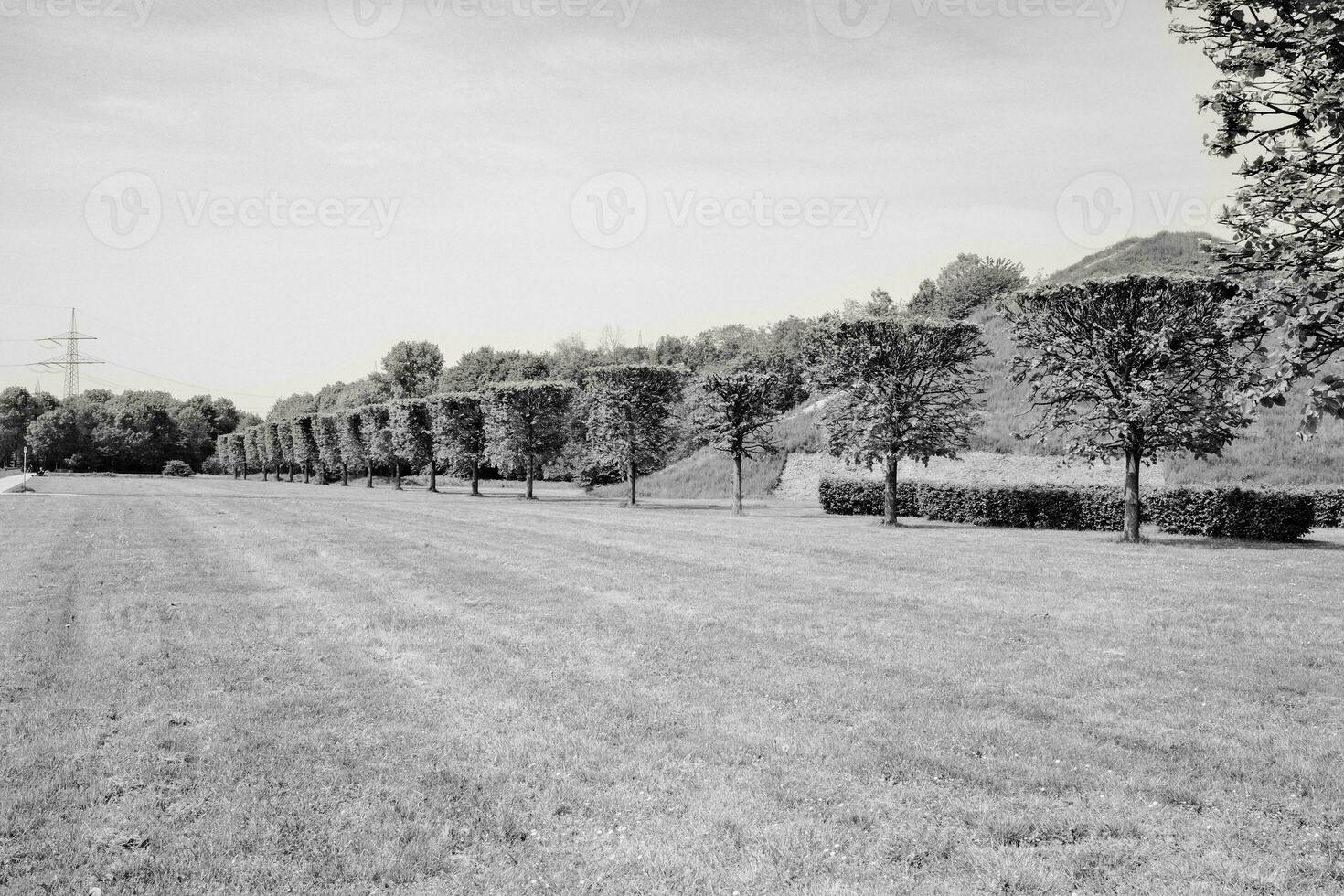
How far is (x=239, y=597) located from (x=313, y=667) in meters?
4.52

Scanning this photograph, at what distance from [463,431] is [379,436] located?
13.0 m

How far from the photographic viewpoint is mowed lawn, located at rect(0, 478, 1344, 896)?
4.50m

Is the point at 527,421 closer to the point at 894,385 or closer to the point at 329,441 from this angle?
the point at 894,385

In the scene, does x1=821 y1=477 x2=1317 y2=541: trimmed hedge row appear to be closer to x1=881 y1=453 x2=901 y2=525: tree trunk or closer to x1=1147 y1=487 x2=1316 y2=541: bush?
x1=1147 y1=487 x2=1316 y2=541: bush

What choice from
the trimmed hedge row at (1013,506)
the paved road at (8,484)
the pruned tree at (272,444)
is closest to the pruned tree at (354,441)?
the paved road at (8,484)

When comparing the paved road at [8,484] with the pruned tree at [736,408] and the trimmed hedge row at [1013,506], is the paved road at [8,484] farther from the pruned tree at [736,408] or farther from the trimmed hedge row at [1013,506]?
the trimmed hedge row at [1013,506]

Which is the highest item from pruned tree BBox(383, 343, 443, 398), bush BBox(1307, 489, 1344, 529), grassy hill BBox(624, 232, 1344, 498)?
pruned tree BBox(383, 343, 443, 398)

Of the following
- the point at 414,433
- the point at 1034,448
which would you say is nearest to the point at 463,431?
the point at 414,433

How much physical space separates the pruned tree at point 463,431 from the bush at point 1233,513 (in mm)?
35532

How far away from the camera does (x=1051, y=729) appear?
6.57 m

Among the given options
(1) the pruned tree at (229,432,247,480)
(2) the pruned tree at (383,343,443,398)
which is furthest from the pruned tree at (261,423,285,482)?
(2) the pruned tree at (383,343,443,398)

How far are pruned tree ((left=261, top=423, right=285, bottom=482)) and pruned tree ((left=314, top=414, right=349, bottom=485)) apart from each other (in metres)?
13.2

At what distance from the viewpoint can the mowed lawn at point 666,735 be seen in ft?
14.8

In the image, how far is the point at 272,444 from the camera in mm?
82938
